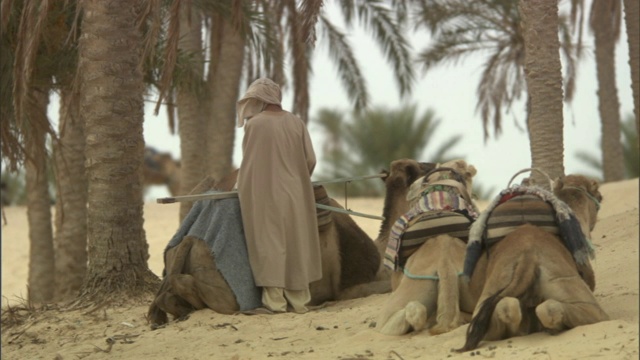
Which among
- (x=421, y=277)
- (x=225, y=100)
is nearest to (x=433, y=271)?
(x=421, y=277)

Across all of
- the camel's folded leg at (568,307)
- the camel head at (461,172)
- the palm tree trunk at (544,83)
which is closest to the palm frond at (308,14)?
the palm tree trunk at (544,83)

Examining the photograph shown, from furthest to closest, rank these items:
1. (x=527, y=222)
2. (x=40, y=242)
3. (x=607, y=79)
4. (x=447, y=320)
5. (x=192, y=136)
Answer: (x=607, y=79) → (x=40, y=242) → (x=192, y=136) → (x=447, y=320) → (x=527, y=222)

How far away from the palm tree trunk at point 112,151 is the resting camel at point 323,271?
1.35 meters

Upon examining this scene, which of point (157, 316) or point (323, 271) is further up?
point (323, 271)

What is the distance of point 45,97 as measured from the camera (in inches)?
610

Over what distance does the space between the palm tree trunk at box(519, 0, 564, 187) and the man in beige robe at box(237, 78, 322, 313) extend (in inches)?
106

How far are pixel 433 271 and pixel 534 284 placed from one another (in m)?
0.81

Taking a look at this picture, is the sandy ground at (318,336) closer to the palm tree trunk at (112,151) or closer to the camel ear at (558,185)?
the palm tree trunk at (112,151)

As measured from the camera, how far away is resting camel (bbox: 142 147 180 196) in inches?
1533

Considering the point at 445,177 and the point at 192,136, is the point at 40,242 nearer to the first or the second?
the point at 192,136

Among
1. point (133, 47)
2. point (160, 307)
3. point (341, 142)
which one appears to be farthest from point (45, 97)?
point (341, 142)

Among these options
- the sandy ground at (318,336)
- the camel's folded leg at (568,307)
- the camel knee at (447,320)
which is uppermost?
the camel's folded leg at (568,307)

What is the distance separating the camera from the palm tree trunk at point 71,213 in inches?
591

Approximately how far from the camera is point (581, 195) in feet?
23.7
